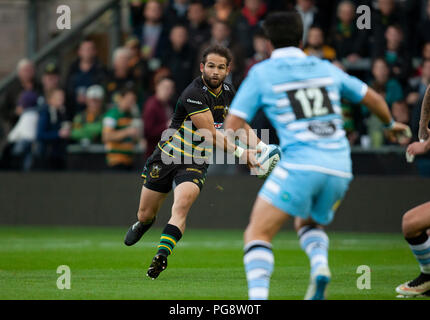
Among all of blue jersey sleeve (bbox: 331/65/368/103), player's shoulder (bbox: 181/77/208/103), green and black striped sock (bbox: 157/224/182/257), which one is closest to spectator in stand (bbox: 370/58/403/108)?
player's shoulder (bbox: 181/77/208/103)

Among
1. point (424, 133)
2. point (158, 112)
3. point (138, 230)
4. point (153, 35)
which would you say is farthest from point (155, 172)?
point (153, 35)

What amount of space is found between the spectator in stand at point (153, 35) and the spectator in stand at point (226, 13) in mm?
959

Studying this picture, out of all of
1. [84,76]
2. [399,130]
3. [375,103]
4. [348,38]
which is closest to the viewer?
[375,103]

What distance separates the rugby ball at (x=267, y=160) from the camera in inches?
323

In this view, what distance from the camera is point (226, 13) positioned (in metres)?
15.6

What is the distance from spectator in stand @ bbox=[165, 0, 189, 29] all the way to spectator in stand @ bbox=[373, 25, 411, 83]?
145 inches

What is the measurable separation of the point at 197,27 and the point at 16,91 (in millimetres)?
4067

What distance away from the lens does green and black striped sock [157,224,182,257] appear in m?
8.45

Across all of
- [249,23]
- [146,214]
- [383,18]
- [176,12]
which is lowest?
[146,214]

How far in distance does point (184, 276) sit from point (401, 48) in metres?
7.52

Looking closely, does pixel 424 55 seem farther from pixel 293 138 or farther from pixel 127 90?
pixel 293 138

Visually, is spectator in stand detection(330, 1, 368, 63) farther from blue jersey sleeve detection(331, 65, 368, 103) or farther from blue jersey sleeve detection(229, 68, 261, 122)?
blue jersey sleeve detection(229, 68, 261, 122)

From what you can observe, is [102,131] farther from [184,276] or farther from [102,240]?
[184,276]

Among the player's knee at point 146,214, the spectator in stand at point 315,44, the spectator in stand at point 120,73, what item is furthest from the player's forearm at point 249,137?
the spectator in stand at point 120,73
